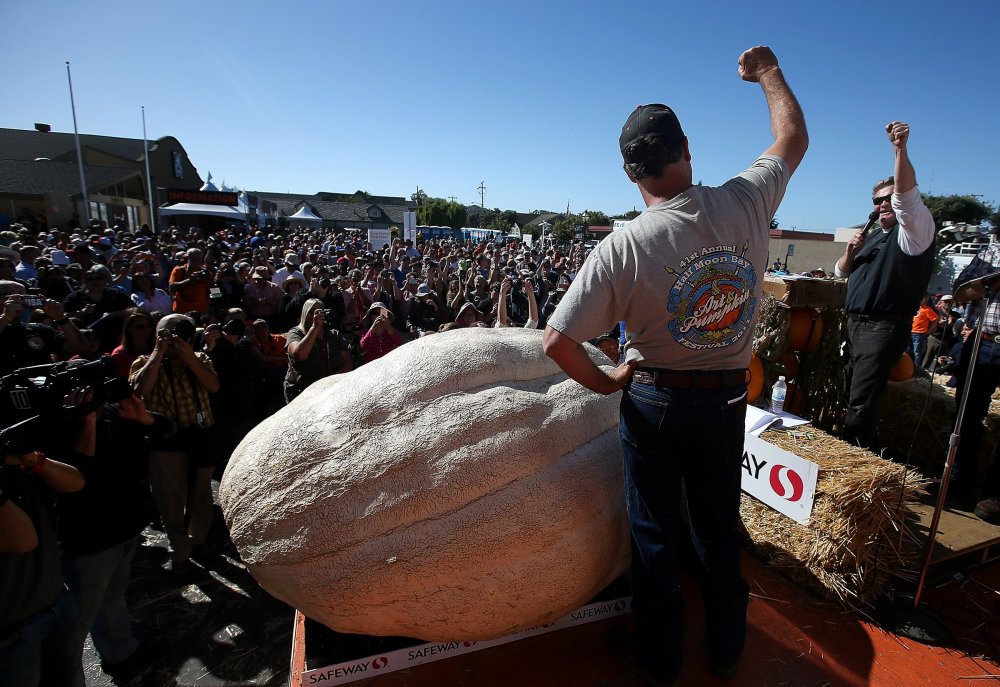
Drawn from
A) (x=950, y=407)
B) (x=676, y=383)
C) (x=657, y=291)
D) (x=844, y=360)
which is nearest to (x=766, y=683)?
(x=676, y=383)

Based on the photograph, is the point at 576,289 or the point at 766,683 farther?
the point at 766,683

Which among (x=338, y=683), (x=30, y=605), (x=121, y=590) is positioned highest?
(x=30, y=605)

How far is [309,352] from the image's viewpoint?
485cm

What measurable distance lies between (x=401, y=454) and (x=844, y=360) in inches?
152

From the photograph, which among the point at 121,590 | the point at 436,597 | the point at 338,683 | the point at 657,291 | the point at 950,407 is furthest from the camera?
the point at 950,407

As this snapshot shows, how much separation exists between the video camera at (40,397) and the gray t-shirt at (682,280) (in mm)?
2182

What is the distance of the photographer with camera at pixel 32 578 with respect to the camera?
2.05 metres

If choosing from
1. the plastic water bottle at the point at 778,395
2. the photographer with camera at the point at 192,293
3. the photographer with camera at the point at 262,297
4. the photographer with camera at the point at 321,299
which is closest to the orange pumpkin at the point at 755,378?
the plastic water bottle at the point at 778,395

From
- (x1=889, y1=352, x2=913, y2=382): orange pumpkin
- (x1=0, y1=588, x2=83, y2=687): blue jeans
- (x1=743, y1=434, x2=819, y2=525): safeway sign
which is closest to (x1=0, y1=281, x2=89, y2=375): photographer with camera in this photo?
(x1=0, y1=588, x2=83, y2=687): blue jeans

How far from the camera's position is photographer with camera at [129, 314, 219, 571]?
12.3 ft

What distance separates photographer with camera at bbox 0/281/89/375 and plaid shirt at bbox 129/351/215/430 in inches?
48.5

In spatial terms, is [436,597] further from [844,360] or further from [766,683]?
[844,360]

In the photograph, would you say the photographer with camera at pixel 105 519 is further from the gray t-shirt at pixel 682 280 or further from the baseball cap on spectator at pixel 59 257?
the baseball cap on spectator at pixel 59 257

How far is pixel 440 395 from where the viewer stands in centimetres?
224
